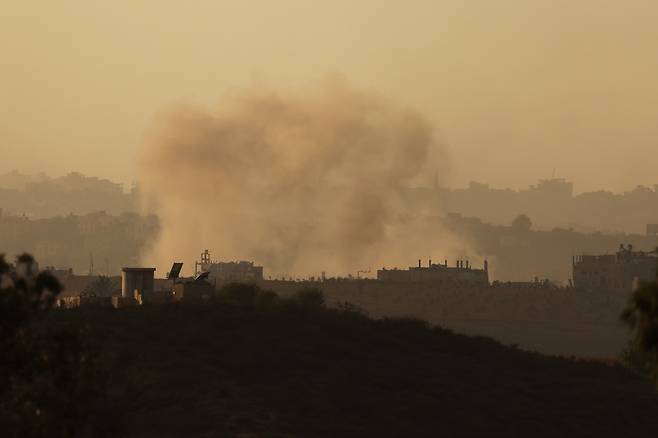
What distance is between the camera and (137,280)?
4245 inches

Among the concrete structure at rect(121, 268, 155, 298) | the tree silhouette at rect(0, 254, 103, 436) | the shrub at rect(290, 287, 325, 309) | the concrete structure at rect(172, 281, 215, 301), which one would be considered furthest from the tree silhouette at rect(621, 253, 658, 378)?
the shrub at rect(290, 287, 325, 309)

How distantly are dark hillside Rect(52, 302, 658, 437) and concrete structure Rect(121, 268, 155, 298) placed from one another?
32.1ft

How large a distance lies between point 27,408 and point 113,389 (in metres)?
28.3

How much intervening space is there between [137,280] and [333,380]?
2809cm

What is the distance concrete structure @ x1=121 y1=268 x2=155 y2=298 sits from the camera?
107312 mm

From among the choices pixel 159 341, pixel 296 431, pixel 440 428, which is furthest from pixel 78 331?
pixel 159 341

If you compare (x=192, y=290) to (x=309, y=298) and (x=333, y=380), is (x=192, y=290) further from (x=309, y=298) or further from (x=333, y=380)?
(x=333, y=380)

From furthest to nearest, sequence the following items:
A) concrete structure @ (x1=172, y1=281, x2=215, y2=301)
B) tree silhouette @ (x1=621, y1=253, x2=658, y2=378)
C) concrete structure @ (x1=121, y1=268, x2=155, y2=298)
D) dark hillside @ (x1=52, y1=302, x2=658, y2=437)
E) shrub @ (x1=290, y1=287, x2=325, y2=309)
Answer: shrub @ (x1=290, y1=287, x2=325, y2=309) → concrete structure @ (x1=121, y1=268, x2=155, y2=298) → concrete structure @ (x1=172, y1=281, x2=215, y2=301) → dark hillside @ (x1=52, y1=302, x2=658, y2=437) → tree silhouette @ (x1=621, y1=253, x2=658, y2=378)

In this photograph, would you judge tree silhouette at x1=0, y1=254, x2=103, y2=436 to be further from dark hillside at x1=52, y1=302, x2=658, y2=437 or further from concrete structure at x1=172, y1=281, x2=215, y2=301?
concrete structure at x1=172, y1=281, x2=215, y2=301

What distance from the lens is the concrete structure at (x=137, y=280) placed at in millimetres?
107312

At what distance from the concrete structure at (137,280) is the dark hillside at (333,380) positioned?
9.77 m

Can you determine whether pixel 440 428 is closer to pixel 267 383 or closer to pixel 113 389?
pixel 267 383

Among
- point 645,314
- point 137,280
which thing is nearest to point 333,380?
point 137,280

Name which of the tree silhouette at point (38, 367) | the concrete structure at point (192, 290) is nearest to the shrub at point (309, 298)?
the concrete structure at point (192, 290)
